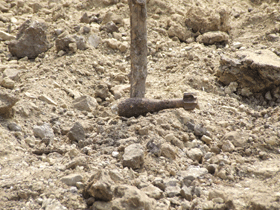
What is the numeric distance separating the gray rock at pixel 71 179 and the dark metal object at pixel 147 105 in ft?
4.37

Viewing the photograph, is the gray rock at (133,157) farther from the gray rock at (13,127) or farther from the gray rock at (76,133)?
the gray rock at (13,127)

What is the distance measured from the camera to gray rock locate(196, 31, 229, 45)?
5832 mm

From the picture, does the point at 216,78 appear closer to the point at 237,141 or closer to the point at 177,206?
the point at 237,141

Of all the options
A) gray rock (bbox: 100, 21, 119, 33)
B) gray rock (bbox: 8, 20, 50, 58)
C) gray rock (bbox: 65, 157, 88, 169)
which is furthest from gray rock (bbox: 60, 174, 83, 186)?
gray rock (bbox: 100, 21, 119, 33)

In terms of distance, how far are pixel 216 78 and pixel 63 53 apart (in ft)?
8.66

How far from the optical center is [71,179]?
2.70 m

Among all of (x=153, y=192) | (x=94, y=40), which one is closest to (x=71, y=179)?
(x=153, y=192)

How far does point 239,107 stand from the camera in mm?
4379

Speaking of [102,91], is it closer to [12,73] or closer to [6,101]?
[12,73]

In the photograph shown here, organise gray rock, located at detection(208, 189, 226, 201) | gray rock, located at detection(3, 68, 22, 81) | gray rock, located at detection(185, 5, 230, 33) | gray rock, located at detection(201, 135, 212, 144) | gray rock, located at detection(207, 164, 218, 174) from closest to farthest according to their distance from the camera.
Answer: gray rock, located at detection(208, 189, 226, 201)
gray rock, located at detection(207, 164, 218, 174)
gray rock, located at detection(201, 135, 212, 144)
gray rock, located at detection(3, 68, 22, 81)
gray rock, located at detection(185, 5, 230, 33)

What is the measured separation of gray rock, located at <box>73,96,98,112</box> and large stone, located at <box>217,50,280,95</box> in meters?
2.04

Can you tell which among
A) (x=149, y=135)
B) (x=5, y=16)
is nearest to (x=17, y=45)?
(x=5, y=16)

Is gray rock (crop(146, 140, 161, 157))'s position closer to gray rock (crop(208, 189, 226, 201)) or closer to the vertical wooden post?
gray rock (crop(208, 189, 226, 201))

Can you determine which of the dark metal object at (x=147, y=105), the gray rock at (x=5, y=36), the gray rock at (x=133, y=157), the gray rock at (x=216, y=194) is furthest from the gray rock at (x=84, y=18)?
the gray rock at (x=216, y=194)
